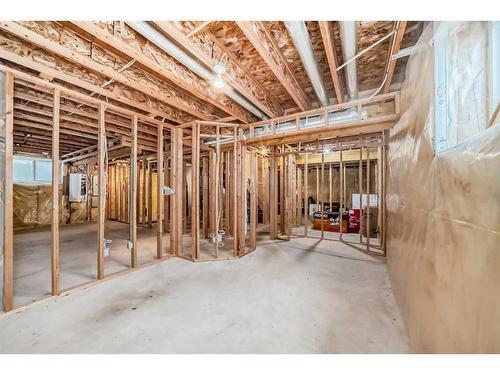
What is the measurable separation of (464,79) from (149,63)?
2484 mm

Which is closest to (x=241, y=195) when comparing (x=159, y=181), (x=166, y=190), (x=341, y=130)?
(x=166, y=190)

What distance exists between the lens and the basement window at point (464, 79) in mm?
807

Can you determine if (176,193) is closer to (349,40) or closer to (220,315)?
(220,315)

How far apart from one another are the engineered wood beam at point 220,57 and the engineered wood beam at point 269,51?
1.61 ft

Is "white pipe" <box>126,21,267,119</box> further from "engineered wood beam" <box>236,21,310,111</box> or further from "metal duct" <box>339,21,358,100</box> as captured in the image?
"metal duct" <box>339,21,358,100</box>

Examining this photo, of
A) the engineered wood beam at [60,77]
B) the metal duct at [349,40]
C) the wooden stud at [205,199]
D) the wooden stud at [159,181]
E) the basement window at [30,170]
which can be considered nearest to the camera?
the metal duct at [349,40]

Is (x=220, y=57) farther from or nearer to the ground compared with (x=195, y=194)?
farther from the ground

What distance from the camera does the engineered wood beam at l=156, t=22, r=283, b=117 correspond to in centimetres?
184

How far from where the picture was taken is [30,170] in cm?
662

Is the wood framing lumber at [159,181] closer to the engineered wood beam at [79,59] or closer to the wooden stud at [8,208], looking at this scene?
the engineered wood beam at [79,59]

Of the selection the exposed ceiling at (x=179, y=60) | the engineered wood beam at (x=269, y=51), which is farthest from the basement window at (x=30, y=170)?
the engineered wood beam at (x=269, y=51)

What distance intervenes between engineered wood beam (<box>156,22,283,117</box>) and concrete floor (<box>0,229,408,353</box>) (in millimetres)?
2487
